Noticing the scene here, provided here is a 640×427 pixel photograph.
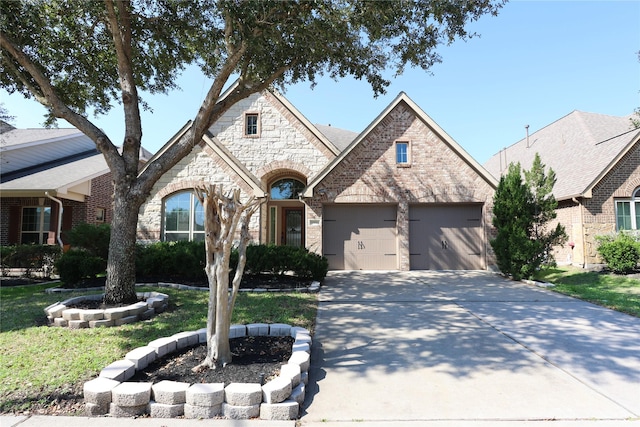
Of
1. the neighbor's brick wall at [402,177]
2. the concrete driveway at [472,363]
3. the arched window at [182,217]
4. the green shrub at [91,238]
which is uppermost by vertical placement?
the neighbor's brick wall at [402,177]

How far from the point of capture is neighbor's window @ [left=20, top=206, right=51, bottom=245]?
14.7m

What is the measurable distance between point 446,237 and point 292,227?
22.9 ft

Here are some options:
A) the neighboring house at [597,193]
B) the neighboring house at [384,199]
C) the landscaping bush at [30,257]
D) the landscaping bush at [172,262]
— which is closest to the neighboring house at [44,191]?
the landscaping bush at [30,257]

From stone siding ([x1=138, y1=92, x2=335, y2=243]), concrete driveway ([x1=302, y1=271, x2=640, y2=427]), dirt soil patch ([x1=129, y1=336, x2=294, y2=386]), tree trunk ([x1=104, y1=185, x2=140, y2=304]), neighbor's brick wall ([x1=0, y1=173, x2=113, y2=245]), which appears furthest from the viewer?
stone siding ([x1=138, y1=92, x2=335, y2=243])

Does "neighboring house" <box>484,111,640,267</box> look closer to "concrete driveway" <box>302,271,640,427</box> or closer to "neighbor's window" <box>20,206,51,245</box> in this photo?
"concrete driveway" <box>302,271,640,427</box>

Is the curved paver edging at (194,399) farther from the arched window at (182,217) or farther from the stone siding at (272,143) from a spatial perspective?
the stone siding at (272,143)

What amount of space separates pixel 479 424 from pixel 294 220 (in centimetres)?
1358

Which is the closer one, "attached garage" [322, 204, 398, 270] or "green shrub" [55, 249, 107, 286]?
"green shrub" [55, 249, 107, 286]

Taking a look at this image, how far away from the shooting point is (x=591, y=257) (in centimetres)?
1305

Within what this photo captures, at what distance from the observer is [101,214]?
16.4 meters

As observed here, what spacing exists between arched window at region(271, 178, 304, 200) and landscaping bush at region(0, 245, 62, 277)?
8.62 m

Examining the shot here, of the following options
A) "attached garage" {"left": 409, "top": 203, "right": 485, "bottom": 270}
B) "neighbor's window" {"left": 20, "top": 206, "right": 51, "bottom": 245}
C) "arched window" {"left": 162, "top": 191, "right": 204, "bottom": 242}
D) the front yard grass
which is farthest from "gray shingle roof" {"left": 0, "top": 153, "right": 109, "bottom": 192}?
"attached garage" {"left": 409, "top": 203, "right": 485, "bottom": 270}

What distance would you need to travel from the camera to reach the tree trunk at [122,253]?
647 centimetres

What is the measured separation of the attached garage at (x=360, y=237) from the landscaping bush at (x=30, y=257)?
9.18 m
